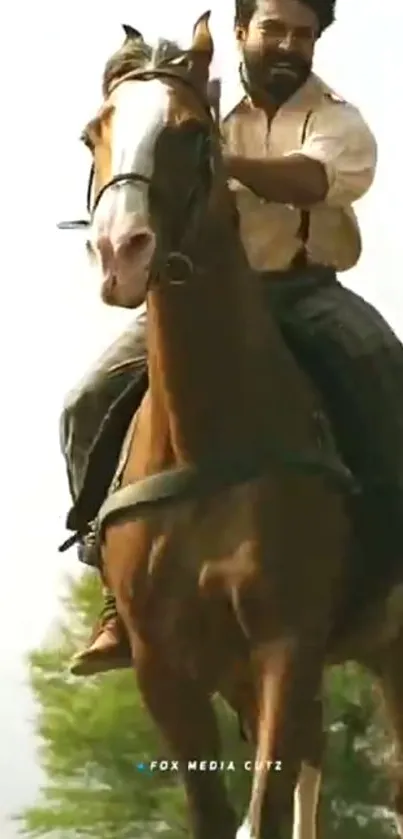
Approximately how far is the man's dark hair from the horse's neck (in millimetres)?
240

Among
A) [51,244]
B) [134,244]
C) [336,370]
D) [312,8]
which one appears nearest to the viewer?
[134,244]

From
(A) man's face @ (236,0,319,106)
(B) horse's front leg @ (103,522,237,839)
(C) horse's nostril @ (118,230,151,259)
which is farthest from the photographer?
(A) man's face @ (236,0,319,106)

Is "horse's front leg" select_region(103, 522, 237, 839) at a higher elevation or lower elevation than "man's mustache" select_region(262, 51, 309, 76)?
lower

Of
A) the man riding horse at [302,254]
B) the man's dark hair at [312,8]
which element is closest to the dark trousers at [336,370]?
the man riding horse at [302,254]

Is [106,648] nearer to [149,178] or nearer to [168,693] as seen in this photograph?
[168,693]

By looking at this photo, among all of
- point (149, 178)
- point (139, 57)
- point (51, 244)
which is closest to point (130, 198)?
point (149, 178)

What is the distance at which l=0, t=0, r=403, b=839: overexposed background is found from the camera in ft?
4.18

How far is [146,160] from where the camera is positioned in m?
1.02

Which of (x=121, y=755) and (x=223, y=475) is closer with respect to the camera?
(x=223, y=475)

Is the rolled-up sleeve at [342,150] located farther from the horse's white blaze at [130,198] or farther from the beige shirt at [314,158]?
the horse's white blaze at [130,198]

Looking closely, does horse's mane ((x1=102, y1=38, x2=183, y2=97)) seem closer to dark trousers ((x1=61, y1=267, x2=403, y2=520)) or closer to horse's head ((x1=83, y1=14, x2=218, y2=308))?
horse's head ((x1=83, y1=14, x2=218, y2=308))

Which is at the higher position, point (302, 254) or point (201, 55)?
point (201, 55)

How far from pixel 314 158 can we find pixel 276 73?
12 cm

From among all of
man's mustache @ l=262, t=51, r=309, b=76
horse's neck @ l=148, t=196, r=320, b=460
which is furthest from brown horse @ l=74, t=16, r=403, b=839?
man's mustache @ l=262, t=51, r=309, b=76
